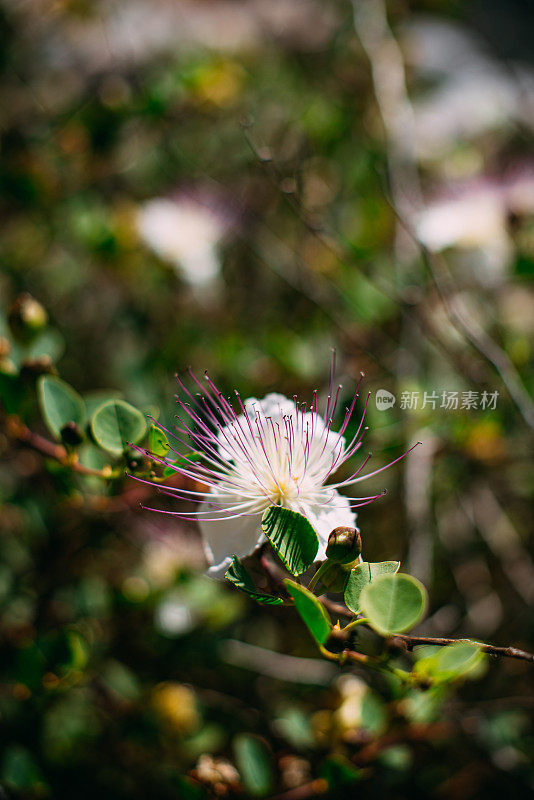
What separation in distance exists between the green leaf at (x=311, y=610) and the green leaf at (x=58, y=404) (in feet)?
1.19

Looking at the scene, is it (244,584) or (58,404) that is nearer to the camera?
(244,584)

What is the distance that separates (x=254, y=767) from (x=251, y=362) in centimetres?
74

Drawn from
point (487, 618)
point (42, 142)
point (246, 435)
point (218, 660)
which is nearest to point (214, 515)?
point (246, 435)

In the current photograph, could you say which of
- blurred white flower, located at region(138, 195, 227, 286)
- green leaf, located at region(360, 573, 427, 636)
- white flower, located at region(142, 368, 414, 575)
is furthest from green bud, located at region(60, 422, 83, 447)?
blurred white flower, located at region(138, 195, 227, 286)

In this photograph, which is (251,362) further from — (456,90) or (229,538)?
(456,90)

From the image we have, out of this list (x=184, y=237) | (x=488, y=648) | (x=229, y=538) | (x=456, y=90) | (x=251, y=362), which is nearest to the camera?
(x=488, y=648)

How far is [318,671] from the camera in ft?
4.25

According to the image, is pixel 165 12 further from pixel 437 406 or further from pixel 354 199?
pixel 437 406

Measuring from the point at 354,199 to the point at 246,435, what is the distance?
1.33 metres

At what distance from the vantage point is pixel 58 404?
761 millimetres

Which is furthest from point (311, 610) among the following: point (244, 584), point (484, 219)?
point (484, 219)

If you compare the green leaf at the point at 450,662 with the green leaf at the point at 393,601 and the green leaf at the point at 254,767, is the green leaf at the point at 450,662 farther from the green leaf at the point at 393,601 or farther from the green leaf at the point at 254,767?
the green leaf at the point at 254,767

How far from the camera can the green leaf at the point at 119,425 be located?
701 mm

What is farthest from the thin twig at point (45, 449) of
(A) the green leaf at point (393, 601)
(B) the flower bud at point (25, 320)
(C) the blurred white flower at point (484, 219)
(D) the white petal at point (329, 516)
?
(C) the blurred white flower at point (484, 219)
